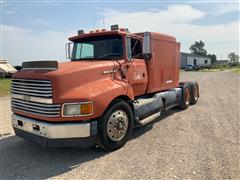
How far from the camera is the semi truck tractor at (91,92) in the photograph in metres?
4.49

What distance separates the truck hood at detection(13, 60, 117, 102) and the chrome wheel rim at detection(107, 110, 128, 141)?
857mm

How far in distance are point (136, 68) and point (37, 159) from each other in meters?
3.09

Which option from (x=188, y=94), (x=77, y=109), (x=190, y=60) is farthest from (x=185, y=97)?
(x=190, y=60)

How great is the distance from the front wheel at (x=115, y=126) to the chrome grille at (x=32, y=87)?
1.19 m

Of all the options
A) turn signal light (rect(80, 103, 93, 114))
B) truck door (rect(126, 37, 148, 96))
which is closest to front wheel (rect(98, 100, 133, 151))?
turn signal light (rect(80, 103, 93, 114))

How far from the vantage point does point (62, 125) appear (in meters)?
4.48

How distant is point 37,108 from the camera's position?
185 inches

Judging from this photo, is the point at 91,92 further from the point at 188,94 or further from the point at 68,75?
the point at 188,94

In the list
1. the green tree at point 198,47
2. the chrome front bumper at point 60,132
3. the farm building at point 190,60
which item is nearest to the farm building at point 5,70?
the chrome front bumper at point 60,132

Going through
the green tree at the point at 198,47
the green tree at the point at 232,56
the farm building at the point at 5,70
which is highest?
the green tree at the point at 198,47

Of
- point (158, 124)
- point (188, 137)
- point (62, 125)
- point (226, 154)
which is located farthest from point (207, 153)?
point (62, 125)

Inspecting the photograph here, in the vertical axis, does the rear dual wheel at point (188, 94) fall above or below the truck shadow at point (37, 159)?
above

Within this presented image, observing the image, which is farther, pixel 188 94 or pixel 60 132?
pixel 188 94

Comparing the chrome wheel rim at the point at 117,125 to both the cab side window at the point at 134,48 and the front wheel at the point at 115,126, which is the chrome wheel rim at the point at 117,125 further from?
the cab side window at the point at 134,48
